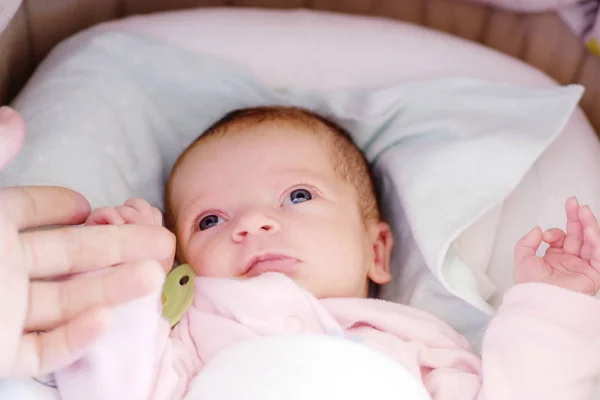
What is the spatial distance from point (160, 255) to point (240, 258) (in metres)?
0.21

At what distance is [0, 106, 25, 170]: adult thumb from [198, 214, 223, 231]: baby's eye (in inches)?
15.1

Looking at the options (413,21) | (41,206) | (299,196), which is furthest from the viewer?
(413,21)

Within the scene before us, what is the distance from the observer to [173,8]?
1375mm

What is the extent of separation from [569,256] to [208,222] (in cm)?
46

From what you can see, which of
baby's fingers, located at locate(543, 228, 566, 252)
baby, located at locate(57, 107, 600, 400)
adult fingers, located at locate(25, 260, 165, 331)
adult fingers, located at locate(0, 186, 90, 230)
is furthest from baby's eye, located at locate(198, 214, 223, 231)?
baby's fingers, located at locate(543, 228, 566, 252)

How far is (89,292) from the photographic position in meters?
0.67

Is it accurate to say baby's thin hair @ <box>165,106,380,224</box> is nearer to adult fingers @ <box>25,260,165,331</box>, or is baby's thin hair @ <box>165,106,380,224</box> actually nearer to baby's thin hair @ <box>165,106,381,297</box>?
baby's thin hair @ <box>165,106,381,297</box>

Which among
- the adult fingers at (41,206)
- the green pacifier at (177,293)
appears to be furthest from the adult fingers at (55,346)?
the green pacifier at (177,293)

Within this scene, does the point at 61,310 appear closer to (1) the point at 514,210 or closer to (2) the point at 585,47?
(1) the point at 514,210

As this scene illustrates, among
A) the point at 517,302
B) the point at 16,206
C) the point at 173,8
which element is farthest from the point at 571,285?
the point at 173,8

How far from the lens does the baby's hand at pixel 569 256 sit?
86cm

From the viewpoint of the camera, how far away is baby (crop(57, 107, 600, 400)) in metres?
0.80

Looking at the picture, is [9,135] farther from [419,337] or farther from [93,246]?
[419,337]

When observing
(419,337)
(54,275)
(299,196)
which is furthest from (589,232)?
(54,275)
